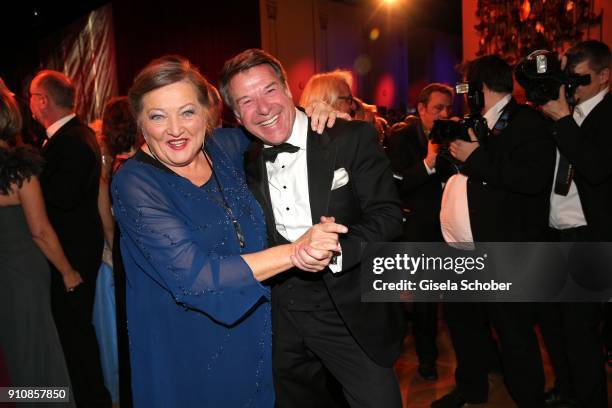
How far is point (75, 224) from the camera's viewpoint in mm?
2990

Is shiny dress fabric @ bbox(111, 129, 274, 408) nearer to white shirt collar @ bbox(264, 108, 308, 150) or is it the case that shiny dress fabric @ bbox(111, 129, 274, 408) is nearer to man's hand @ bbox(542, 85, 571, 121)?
white shirt collar @ bbox(264, 108, 308, 150)

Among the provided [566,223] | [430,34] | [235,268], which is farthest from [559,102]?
[430,34]

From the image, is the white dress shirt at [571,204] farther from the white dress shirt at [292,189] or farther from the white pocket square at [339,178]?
the white dress shirt at [292,189]

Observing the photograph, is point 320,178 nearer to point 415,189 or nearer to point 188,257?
point 188,257

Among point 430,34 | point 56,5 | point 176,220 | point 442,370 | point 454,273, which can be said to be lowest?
point 442,370

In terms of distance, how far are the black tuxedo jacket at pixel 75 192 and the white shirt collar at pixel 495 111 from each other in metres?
2.23

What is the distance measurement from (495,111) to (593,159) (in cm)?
52

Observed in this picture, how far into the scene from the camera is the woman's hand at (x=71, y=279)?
2.85 m

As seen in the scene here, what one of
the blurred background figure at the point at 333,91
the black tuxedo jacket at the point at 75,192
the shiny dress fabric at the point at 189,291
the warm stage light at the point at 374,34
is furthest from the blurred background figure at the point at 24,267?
the warm stage light at the point at 374,34

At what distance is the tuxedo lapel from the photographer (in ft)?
6.07

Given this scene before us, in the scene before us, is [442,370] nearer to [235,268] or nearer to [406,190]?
[406,190]

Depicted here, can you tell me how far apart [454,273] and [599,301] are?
73 centimetres

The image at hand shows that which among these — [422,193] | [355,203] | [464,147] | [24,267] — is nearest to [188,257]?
[355,203]

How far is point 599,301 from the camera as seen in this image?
2.45 m
